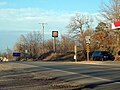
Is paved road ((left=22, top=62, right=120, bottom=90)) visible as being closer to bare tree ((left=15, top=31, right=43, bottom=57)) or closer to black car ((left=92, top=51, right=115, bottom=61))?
black car ((left=92, top=51, right=115, bottom=61))

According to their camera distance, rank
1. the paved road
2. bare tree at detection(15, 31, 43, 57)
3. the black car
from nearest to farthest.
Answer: the paved road → the black car → bare tree at detection(15, 31, 43, 57)

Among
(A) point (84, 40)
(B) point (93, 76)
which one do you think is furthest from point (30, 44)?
(B) point (93, 76)

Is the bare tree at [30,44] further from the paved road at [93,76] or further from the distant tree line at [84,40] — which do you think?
the paved road at [93,76]

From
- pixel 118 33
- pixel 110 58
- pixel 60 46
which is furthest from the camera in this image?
pixel 60 46

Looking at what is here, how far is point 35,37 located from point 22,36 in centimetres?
534

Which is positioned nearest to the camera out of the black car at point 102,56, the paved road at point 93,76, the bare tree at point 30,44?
the paved road at point 93,76

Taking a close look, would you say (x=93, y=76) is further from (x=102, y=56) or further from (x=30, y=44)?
(x=30, y=44)

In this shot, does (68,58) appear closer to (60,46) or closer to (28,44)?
(60,46)

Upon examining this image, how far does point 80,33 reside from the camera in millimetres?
89938

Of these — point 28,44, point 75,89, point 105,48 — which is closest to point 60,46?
point 28,44

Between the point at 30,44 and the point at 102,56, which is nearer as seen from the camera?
the point at 102,56

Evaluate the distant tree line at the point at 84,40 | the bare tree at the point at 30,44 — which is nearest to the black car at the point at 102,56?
the distant tree line at the point at 84,40

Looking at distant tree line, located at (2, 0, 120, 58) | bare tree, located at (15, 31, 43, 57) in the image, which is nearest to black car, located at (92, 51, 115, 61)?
distant tree line, located at (2, 0, 120, 58)

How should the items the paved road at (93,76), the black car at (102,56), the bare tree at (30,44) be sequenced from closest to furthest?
→ the paved road at (93,76), the black car at (102,56), the bare tree at (30,44)
